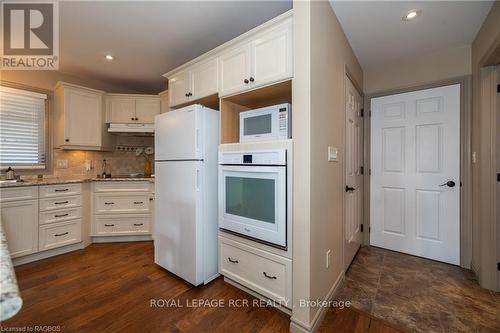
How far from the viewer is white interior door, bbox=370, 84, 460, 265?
8.07ft

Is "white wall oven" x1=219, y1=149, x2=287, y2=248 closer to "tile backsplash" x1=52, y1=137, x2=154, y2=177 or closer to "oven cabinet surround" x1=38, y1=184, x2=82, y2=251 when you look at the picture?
"oven cabinet surround" x1=38, y1=184, x2=82, y2=251

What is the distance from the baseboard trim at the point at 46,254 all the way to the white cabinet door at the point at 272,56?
10.3 feet

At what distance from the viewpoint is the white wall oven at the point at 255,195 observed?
161 cm

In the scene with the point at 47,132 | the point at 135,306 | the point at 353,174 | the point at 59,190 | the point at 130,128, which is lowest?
the point at 135,306

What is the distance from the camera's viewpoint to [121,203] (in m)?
3.16

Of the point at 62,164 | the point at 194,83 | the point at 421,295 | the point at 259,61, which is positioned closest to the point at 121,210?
the point at 62,164

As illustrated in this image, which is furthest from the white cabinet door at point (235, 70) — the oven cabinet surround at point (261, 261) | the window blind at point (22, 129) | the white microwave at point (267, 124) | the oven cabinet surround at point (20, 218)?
the window blind at point (22, 129)

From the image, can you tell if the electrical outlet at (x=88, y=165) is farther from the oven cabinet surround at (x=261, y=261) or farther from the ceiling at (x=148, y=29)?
the oven cabinet surround at (x=261, y=261)

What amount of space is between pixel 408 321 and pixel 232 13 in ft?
9.40

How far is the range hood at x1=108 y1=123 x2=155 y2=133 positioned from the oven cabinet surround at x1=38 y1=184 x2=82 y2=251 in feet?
3.18

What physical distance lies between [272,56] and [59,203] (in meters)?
3.09

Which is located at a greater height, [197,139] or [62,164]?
[197,139]

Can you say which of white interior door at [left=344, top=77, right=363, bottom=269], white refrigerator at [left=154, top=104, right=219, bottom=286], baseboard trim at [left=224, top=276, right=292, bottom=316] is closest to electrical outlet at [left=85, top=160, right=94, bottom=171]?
white refrigerator at [left=154, top=104, right=219, bottom=286]

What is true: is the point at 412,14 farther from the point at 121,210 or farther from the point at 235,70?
the point at 121,210
